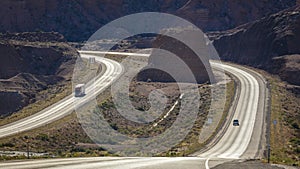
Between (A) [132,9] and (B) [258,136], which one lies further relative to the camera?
(A) [132,9]

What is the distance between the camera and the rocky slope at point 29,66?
279 feet

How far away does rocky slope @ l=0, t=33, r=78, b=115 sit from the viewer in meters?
85.1

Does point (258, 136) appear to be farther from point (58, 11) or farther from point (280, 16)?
point (58, 11)

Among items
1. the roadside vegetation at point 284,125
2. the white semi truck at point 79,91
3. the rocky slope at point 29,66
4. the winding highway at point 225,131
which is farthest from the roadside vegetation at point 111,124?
the rocky slope at point 29,66

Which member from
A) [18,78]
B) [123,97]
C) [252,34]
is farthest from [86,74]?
[252,34]

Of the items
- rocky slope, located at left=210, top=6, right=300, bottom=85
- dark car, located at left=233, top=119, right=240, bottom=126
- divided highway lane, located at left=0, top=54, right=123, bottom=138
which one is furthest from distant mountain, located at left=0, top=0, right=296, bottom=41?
dark car, located at left=233, top=119, right=240, bottom=126

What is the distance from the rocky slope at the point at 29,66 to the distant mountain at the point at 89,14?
35605 millimetres

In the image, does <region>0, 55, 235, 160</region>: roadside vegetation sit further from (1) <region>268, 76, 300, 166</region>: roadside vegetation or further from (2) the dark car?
(1) <region>268, 76, 300, 166</region>: roadside vegetation

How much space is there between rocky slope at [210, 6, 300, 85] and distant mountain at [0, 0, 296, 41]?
27.2 metres

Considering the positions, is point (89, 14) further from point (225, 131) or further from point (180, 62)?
point (225, 131)

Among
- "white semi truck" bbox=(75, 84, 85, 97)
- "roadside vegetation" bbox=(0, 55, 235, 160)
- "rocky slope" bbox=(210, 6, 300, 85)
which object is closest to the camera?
"roadside vegetation" bbox=(0, 55, 235, 160)

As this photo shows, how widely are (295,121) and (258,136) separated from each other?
11.6 metres

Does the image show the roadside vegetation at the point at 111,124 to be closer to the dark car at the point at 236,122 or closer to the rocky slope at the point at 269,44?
the dark car at the point at 236,122

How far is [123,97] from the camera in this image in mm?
76375
